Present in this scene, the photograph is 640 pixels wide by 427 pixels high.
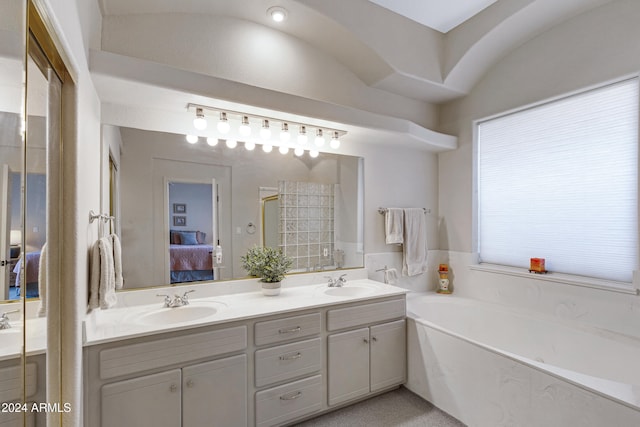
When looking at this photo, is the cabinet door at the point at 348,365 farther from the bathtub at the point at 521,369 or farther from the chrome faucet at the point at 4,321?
the chrome faucet at the point at 4,321

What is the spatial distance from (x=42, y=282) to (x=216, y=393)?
1.12m

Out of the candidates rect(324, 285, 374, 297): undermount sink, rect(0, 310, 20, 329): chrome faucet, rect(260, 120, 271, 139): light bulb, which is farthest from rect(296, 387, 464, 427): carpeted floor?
rect(260, 120, 271, 139): light bulb

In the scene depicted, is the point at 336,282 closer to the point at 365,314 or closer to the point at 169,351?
the point at 365,314

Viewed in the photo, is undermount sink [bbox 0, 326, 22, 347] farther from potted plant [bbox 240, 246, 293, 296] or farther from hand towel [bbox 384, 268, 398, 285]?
hand towel [bbox 384, 268, 398, 285]

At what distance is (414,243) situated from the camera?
3.11 meters

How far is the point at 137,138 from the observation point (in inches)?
80.2

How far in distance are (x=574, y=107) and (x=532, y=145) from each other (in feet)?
1.26

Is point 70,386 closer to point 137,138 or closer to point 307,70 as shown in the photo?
point 137,138

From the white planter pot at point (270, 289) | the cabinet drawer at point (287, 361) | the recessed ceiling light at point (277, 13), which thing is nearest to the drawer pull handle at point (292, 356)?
the cabinet drawer at point (287, 361)

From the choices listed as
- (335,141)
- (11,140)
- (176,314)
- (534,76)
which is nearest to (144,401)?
(176,314)

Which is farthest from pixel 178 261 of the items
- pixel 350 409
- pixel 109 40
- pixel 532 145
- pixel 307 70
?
pixel 532 145

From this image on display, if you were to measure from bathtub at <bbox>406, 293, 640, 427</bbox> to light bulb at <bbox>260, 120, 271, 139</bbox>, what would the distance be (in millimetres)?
1827

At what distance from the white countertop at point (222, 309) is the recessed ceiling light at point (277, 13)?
6.64 ft

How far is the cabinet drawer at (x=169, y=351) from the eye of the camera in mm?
1500
